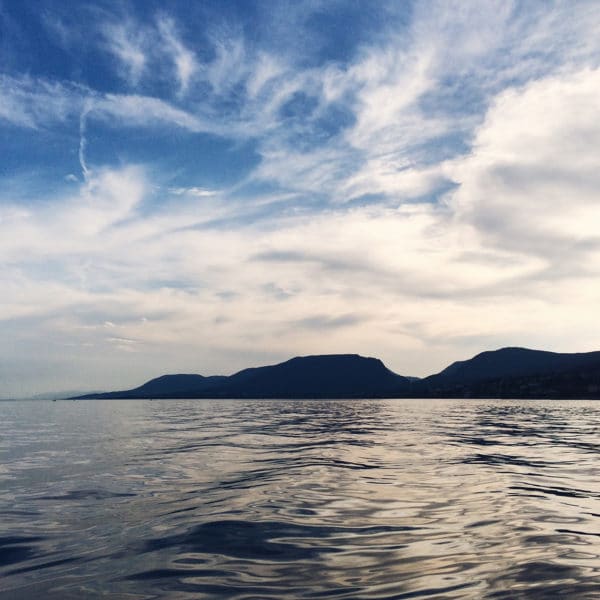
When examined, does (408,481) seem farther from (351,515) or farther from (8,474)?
(8,474)

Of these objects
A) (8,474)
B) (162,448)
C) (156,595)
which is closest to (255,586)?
(156,595)

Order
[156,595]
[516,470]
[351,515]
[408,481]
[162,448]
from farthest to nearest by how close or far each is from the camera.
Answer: [162,448] → [516,470] → [408,481] → [351,515] → [156,595]

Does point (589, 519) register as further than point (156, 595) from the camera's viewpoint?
Yes

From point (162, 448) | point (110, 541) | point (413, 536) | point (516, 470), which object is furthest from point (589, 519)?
point (162, 448)

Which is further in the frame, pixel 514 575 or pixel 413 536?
pixel 413 536

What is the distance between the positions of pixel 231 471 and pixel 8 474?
987 cm

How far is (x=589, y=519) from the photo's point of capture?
11.7 meters

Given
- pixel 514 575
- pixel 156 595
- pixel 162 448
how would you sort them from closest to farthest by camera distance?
pixel 156 595 < pixel 514 575 < pixel 162 448

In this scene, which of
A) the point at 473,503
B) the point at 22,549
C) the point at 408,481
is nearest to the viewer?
the point at 22,549

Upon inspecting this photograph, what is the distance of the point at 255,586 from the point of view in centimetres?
781

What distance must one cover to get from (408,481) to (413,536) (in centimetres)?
718

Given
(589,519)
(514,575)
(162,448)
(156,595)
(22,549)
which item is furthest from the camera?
(162,448)

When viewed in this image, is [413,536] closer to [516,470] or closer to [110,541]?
[110,541]

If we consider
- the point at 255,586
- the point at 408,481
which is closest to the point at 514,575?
the point at 255,586
